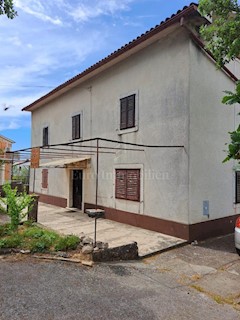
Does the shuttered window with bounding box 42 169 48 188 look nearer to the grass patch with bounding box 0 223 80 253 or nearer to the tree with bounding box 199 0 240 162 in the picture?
the grass patch with bounding box 0 223 80 253

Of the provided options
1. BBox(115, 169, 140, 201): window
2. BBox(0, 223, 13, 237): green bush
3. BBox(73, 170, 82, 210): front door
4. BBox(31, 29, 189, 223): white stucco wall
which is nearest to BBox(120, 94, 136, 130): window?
BBox(31, 29, 189, 223): white stucco wall

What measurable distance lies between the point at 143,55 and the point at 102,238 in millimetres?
9002

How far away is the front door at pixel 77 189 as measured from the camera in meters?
18.9

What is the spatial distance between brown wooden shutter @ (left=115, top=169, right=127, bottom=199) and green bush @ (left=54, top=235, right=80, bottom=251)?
5.19 m

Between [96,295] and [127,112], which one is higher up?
[127,112]

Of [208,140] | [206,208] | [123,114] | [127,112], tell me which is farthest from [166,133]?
[206,208]

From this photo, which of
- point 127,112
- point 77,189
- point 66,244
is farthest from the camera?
point 77,189

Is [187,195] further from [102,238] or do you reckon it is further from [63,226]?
[63,226]

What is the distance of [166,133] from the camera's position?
12375 mm

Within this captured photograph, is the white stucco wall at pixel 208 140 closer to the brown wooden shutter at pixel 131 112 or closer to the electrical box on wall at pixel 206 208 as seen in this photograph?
the electrical box on wall at pixel 206 208

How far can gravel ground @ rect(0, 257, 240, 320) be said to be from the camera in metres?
5.63

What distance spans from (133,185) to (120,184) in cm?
107

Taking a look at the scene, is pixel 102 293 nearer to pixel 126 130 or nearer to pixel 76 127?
pixel 126 130

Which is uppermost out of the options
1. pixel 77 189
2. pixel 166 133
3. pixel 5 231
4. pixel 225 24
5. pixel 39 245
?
pixel 225 24
